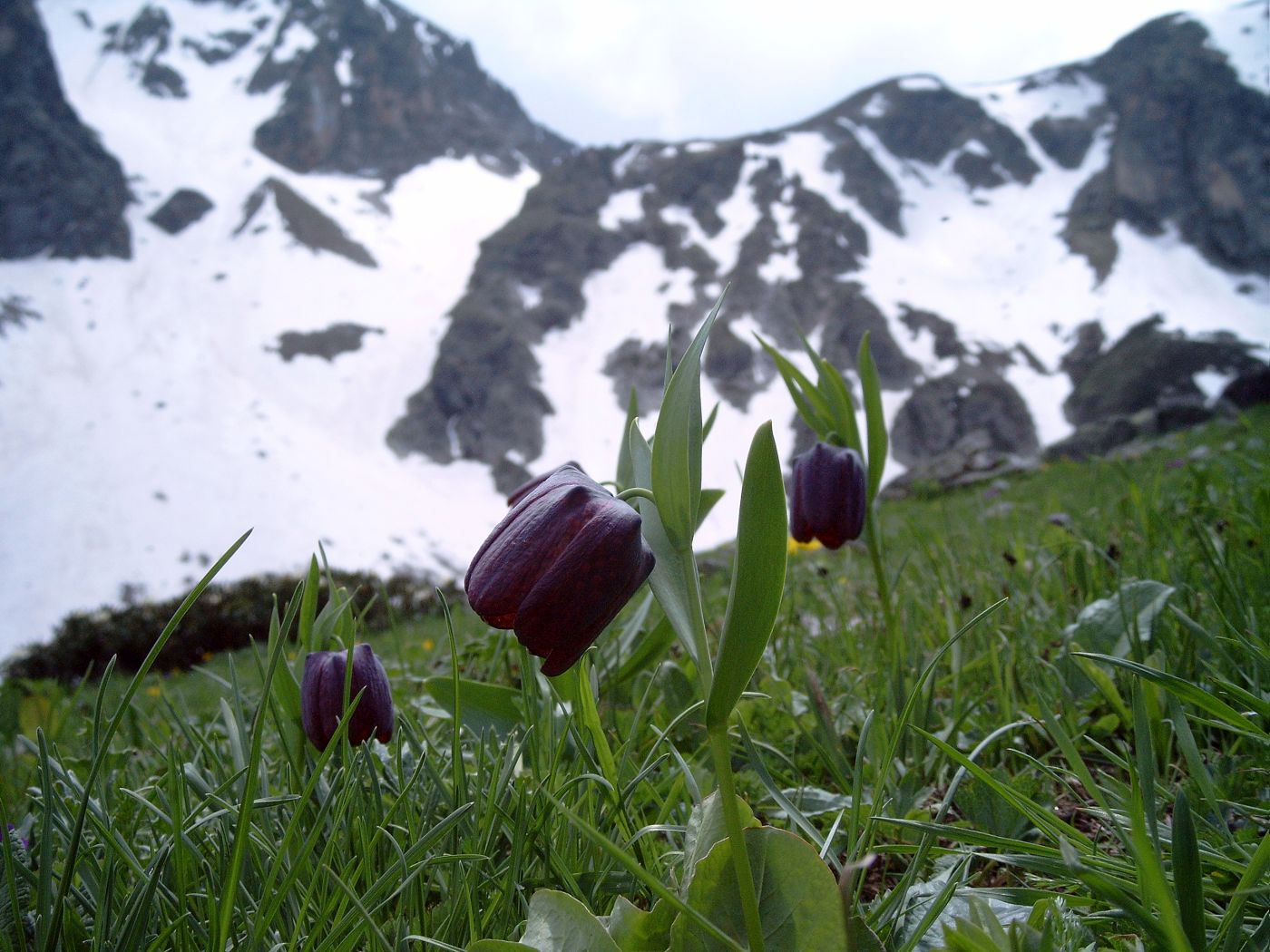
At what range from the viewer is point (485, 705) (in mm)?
1190

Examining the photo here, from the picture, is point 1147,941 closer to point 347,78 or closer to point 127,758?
point 127,758

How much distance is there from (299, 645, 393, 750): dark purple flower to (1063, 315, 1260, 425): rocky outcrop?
25.8 meters

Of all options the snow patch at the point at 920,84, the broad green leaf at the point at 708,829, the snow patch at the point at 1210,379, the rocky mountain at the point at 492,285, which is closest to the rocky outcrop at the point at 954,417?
the rocky mountain at the point at 492,285

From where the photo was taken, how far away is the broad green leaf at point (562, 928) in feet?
2.17

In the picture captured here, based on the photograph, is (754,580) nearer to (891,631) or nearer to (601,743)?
(601,743)

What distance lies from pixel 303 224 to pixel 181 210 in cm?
665

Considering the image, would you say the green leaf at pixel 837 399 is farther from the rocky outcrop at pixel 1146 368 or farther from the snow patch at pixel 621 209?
the snow patch at pixel 621 209

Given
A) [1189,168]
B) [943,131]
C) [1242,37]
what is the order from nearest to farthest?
[1189,168] < [1242,37] < [943,131]

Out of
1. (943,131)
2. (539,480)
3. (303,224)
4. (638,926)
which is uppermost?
(943,131)

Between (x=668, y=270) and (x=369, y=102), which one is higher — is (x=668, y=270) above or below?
below

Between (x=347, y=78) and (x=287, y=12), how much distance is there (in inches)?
460

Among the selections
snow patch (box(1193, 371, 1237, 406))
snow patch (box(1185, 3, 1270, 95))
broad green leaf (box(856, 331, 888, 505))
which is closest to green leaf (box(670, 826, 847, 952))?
broad green leaf (box(856, 331, 888, 505))

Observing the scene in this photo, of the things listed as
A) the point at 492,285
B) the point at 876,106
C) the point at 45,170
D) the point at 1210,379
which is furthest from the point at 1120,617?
the point at 876,106

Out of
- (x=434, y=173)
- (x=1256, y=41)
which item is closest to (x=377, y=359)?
(x=434, y=173)
